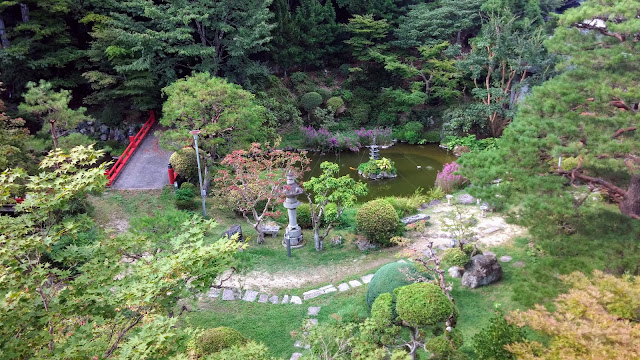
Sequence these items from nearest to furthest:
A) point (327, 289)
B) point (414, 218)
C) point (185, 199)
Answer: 1. point (327, 289)
2. point (414, 218)
3. point (185, 199)

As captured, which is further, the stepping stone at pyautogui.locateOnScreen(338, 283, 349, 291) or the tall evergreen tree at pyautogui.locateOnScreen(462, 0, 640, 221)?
the stepping stone at pyautogui.locateOnScreen(338, 283, 349, 291)

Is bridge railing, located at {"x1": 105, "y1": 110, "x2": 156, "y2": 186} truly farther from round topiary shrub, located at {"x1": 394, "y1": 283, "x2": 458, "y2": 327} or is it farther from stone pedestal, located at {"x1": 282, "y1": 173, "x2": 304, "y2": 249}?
round topiary shrub, located at {"x1": 394, "y1": 283, "x2": 458, "y2": 327}

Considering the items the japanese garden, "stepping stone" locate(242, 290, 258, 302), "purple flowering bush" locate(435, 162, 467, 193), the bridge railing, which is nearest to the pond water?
the japanese garden

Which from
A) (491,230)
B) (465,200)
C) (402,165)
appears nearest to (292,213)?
(491,230)

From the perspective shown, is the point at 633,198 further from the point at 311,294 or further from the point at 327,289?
the point at 311,294

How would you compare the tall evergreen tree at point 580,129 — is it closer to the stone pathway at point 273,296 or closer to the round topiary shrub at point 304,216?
the stone pathway at point 273,296
